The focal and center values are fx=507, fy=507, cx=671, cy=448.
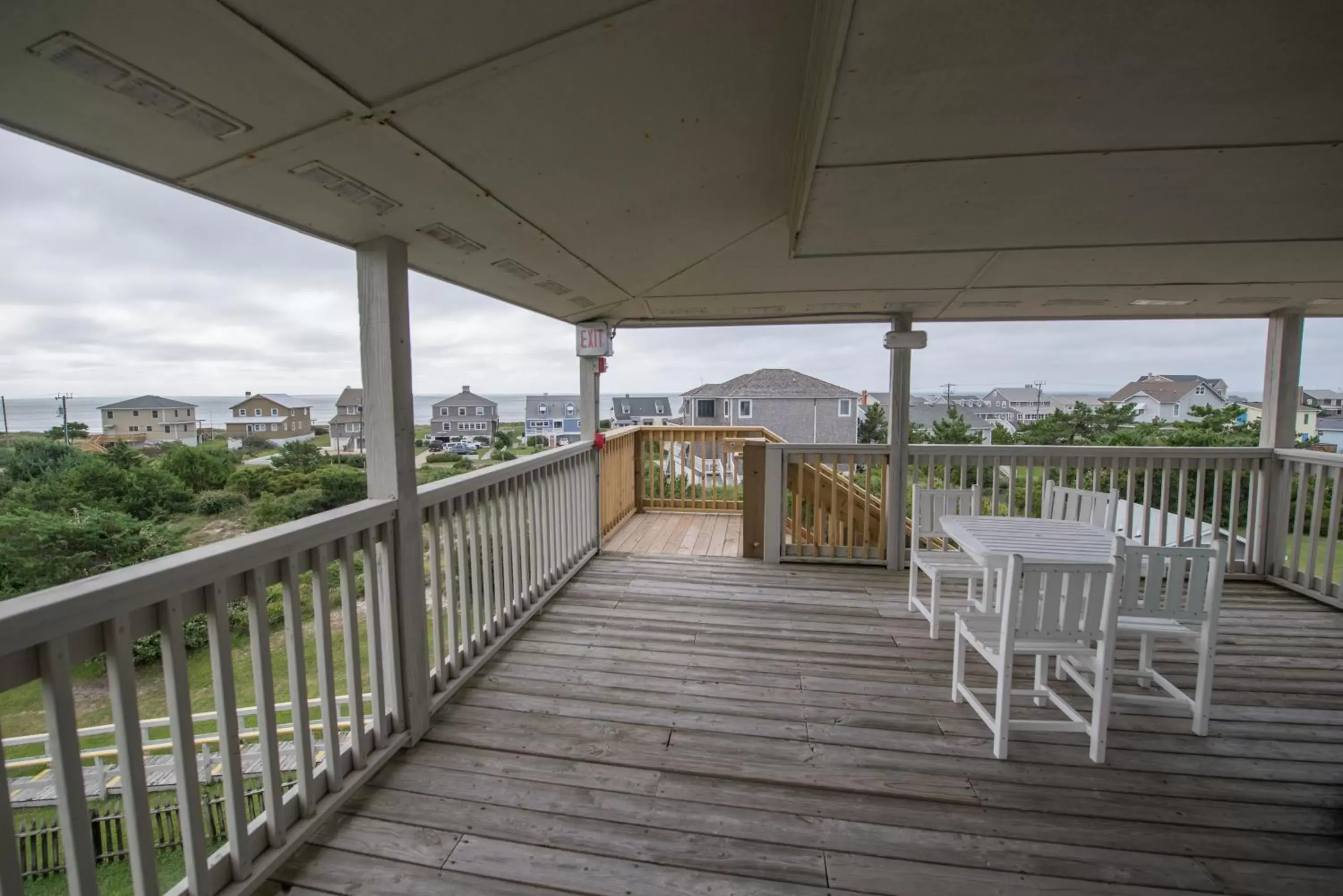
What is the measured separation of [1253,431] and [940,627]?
3.31 m

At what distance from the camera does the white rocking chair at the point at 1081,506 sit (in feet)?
9.50

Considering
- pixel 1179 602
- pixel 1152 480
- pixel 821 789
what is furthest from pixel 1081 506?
pixel 821 789

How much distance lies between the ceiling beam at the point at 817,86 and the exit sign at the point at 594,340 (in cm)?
250

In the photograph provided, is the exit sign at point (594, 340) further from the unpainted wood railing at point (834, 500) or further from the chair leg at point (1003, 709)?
the chair leg at point (1003, 709)

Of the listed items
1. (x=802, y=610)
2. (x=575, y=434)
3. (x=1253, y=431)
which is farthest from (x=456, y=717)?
(x=1253, y=431)

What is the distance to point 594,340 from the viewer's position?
4.18 m

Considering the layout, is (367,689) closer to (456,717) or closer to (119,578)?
(456,717)

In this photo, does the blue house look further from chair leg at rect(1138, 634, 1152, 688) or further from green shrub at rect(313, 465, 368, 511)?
chair leg at rect(1138, 634, 1152, 688)

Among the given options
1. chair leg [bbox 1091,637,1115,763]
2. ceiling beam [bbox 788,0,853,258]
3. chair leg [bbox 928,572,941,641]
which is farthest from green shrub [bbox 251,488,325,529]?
chair leg [bbox 928,572,941,641]

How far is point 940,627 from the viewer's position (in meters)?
3.04

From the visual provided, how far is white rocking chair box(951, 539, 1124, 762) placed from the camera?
1.85 metres

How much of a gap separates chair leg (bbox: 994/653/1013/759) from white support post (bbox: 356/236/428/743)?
2284mm

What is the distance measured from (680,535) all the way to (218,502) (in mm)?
4183

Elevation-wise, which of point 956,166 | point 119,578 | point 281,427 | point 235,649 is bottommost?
point 235,649
